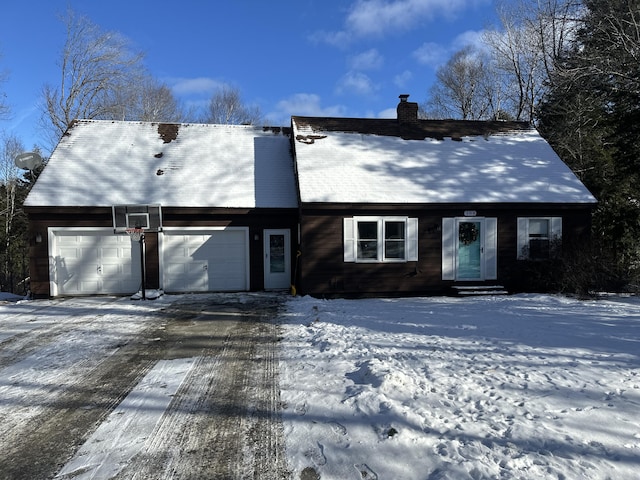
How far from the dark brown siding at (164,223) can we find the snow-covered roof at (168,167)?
26cm

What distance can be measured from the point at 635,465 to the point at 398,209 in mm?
9817

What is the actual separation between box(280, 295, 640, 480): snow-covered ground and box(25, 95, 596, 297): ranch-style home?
187 inches

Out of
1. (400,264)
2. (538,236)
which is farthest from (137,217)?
(538,236)

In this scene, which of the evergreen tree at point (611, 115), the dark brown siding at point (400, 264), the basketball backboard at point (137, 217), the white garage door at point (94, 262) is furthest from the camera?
the evergreen tree at point (611, 115)

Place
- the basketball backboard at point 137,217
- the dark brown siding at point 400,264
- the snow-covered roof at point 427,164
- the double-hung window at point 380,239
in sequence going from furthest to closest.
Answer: the snow-covered roof at point 427,164 < the basketball backboard at point 137,217 < the double-hung window at point 380,239 < the dark brown siding at point 400,264

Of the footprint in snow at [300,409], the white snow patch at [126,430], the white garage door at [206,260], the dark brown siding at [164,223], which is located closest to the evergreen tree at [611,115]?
the dark brown siding at [164,223]

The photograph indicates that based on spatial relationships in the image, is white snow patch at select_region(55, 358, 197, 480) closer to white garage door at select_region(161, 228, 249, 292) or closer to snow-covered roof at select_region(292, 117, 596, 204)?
snow-covered roof at select_region(292, 117, 596, 204)

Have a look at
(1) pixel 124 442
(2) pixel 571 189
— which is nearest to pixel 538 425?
(1) pixel 124 442

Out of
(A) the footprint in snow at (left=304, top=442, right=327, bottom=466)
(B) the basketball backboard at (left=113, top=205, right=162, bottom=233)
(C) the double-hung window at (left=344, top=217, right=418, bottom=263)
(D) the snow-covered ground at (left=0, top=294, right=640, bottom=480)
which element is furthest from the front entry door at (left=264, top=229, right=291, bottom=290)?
(A) the footprint in snow at (left=304, top=442, right=327, bottom=466)

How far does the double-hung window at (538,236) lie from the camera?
12.8m

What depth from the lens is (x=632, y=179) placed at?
51.5ft

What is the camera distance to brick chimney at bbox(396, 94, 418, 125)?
1572 cm

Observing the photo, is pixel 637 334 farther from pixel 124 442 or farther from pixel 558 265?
pixel 124 442

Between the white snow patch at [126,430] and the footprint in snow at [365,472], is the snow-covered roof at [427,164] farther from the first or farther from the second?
the footprint in snow at [365,472]
